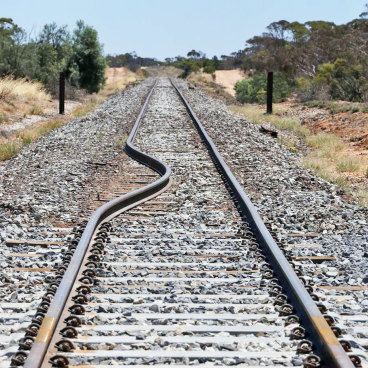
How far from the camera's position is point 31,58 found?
3009cm

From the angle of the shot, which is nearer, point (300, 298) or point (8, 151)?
point (300, 298)

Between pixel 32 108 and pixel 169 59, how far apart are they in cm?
16113

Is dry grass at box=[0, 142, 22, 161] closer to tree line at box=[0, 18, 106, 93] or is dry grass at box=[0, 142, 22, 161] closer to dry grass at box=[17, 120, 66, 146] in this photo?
dry grass at box=[17, 120, 66, 146]

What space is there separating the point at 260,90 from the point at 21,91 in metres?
11.9

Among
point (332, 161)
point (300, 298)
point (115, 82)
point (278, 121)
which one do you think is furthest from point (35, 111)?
point (115, 82)

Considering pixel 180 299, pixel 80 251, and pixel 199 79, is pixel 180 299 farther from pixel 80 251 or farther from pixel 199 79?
pixel 199 79

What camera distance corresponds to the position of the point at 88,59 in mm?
39219

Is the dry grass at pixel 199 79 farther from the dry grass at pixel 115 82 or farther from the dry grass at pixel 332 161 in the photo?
the dry grass at pixel 332 161

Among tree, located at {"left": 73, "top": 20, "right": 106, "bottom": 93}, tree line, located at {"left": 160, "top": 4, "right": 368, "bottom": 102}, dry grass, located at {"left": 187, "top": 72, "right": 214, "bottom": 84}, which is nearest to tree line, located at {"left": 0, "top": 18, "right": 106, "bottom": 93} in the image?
tree, located at {"left": 73, "top": 20, "right": 106, "bottom": 93}

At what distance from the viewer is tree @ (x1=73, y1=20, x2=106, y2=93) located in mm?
38781

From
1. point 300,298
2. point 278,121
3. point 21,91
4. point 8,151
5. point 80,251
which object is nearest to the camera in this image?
point 300,298

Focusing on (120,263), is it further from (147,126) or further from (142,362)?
(147,126)

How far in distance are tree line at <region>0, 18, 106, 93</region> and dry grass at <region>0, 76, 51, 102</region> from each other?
1153 mm

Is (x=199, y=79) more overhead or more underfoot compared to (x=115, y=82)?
more overhead
